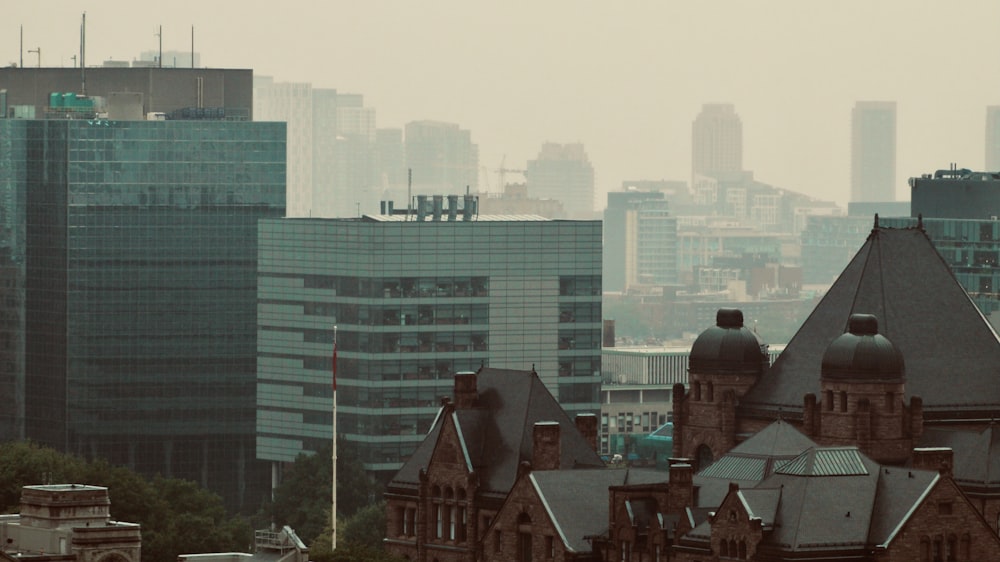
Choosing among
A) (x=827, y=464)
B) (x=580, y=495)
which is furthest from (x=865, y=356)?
(x=580, y=495)

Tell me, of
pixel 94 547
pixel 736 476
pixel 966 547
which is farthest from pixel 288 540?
pixel 966 547

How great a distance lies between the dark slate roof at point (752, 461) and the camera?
165 metres

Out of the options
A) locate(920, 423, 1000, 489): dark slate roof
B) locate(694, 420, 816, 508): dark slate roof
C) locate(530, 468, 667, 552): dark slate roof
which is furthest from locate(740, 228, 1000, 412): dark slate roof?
locate(530, 468, 667, 552): dark slate roof

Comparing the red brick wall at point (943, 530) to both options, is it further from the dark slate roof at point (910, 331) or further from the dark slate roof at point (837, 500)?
the dark slate roof at point (910, 331)

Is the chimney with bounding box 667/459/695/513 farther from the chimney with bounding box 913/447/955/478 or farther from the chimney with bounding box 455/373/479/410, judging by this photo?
the chimney with bounding box 455/373/479/410

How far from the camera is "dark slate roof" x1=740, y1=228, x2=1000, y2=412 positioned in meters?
175

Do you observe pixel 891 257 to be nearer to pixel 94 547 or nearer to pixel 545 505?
pixel 545 505

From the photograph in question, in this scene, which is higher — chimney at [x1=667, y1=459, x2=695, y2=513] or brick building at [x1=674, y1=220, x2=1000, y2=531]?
brick building at [x1=674, y1=220, x2=1000, y2=531]

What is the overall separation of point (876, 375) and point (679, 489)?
12661mm

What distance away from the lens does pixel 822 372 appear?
171375 mm

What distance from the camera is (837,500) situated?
15650 centimetres

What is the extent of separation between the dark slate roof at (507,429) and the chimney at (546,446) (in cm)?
109

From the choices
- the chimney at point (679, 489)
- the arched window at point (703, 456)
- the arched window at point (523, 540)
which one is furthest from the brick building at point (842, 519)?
the arched window at point (703, 456)

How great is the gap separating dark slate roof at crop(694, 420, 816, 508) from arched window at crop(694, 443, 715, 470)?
9.93 m
